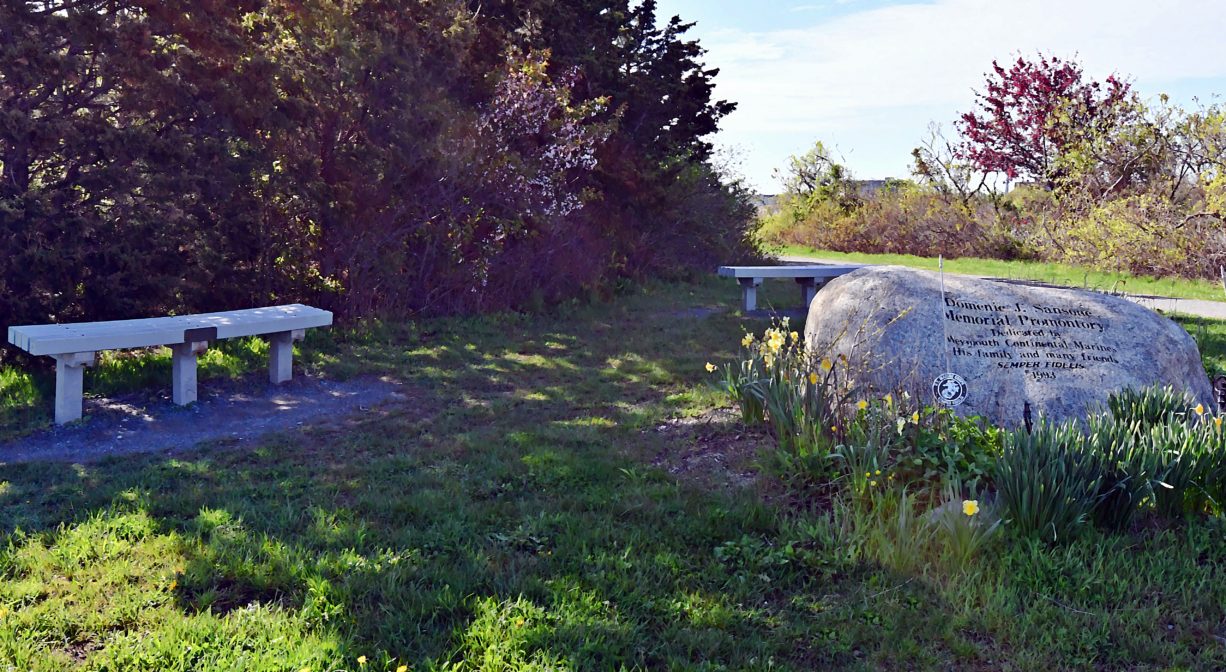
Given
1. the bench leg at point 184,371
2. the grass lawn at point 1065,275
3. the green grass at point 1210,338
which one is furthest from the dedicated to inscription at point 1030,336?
the bench leg at point 184,371

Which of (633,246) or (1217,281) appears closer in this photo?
(1217,281)

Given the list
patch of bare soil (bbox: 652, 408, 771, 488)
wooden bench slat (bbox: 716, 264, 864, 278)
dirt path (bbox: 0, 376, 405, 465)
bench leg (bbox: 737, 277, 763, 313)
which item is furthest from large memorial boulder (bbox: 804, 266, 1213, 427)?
bench leg (bbox: 737, 277, 763, 313)

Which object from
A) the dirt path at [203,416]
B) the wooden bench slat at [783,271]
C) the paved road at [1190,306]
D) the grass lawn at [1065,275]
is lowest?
the dirt path at [203,416]

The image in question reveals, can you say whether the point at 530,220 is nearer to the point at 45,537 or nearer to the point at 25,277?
the point at 25,277

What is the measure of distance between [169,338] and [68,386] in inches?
26.4

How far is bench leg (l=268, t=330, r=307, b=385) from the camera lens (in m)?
7.02

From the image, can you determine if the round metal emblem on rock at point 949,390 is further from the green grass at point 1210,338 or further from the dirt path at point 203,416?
the dirt path at point 203,416

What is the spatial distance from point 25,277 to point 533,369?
3966mm

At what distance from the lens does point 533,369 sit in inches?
305

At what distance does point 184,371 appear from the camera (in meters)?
6.26

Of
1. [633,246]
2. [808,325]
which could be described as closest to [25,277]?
[808,325]

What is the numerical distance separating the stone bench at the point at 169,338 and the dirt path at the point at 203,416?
0.16m

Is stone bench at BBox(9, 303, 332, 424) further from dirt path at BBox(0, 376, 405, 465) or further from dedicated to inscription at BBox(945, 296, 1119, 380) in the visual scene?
dedicated to inscription at BBox(945, 296, 1119, 380)

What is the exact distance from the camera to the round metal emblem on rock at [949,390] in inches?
198
